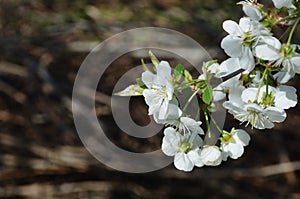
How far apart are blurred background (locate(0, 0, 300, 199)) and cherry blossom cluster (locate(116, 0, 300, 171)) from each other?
138 cm

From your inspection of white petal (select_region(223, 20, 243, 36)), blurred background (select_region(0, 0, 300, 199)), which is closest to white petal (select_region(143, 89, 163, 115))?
white petal (select_region(223, 20, 243, 36))

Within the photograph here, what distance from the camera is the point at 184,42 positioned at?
80.0 inches

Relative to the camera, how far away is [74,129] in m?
2.21

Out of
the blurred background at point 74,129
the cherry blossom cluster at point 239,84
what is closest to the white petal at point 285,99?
the cherry blossom cluster at point 239,84

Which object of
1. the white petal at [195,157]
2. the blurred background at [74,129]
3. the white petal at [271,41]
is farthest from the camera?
the blurred background at [74,129]

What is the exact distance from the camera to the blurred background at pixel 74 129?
7.13 ft

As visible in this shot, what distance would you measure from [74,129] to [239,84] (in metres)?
1.55

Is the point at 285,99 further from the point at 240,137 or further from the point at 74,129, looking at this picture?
the point at 74,129

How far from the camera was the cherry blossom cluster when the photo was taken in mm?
653

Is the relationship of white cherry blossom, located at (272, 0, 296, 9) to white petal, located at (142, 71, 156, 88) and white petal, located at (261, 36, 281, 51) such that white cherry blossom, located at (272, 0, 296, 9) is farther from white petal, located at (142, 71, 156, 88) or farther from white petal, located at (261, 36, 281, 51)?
white petal, located at (142, 71, 156, 88)

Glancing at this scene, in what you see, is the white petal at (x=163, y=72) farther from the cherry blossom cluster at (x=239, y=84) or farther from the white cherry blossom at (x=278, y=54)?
the white cherry blossom at (x=278, y=54)

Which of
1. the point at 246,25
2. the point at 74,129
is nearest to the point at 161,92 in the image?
the point at 246,25

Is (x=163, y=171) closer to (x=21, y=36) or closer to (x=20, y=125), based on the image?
(x=20, y=125)

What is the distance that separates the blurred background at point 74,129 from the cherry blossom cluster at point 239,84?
1.38 m
